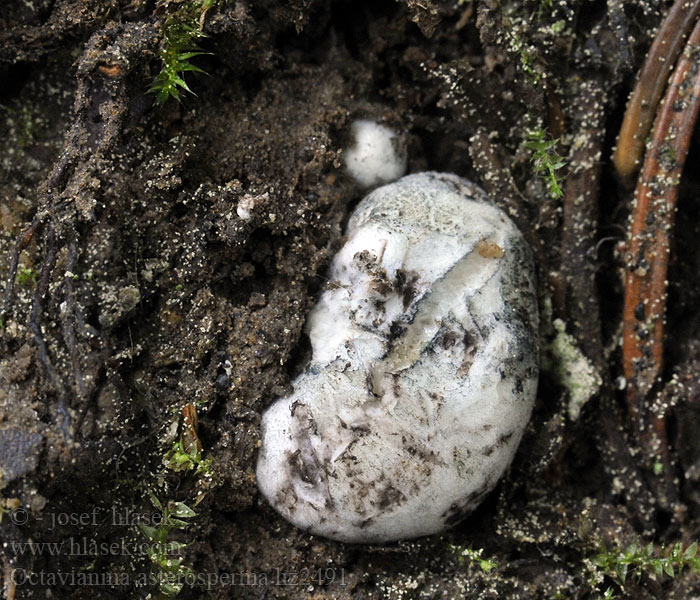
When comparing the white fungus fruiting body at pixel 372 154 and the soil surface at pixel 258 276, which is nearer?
the soil surface at pixel 258 276

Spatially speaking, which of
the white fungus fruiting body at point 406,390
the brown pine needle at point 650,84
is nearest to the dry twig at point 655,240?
the brown pine needle at point 650,84

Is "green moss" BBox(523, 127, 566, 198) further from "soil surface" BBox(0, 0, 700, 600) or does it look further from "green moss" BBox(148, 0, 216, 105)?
"green moss" BBox(148, 0, 216, 105)

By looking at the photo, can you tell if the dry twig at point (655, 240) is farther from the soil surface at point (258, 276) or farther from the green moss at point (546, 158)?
the green moss at point (546, 158)

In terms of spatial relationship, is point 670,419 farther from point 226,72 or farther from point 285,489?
point 226,72

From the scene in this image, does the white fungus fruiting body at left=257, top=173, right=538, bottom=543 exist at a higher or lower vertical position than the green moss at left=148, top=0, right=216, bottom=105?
lower

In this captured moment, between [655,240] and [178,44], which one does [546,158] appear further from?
[178,44]

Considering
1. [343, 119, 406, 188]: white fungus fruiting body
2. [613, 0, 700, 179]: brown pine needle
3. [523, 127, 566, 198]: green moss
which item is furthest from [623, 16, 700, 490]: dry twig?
[343, 119, 406, 188]: white fungus fruiting body
